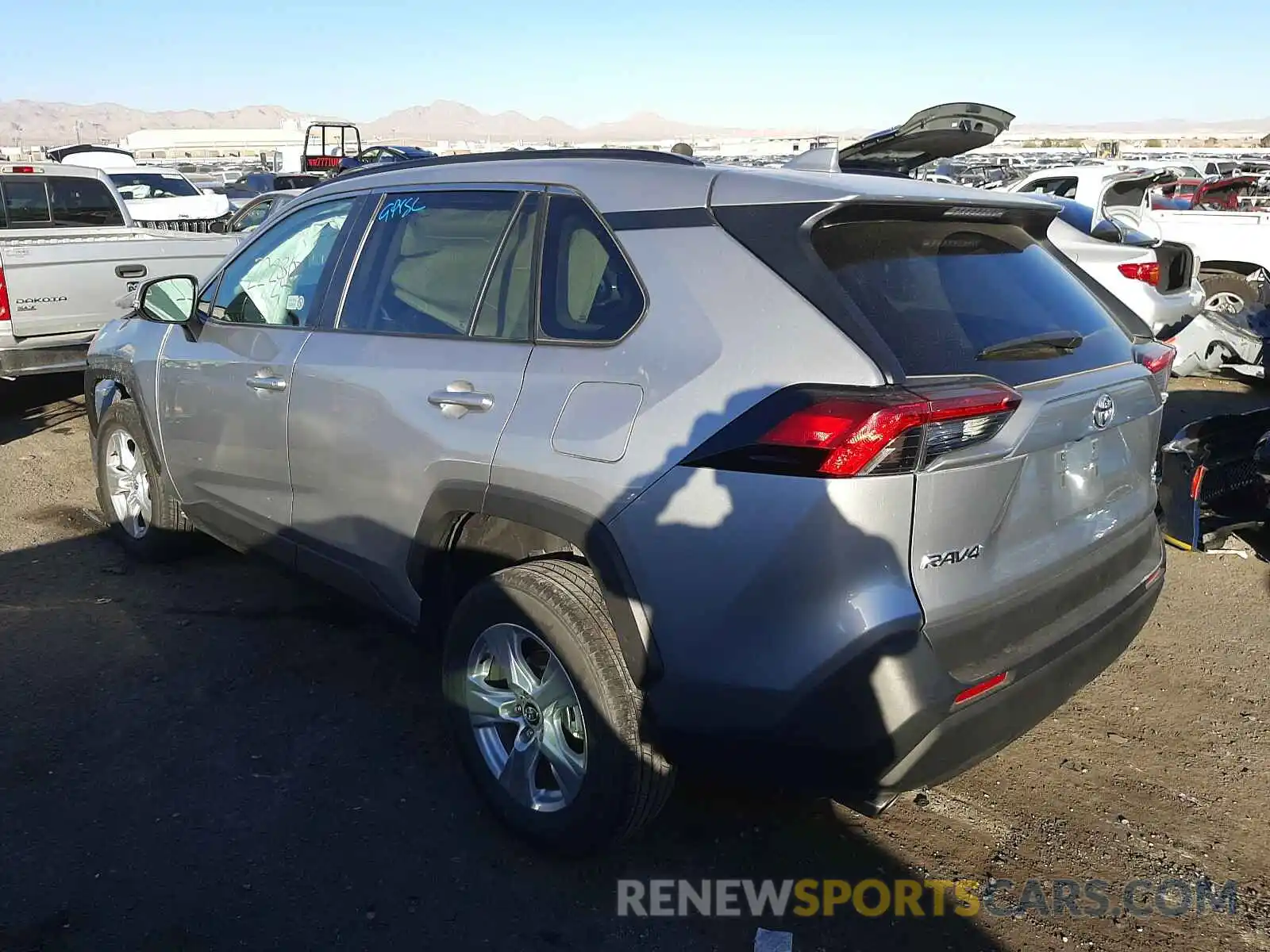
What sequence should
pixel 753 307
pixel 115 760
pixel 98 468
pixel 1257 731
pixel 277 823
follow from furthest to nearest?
pixel 98 468, pixel 1257 731, pixel 115 760, pixel 277 823, pixel 753 307

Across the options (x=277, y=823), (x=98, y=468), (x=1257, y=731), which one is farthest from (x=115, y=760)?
(x=1257, y=731)

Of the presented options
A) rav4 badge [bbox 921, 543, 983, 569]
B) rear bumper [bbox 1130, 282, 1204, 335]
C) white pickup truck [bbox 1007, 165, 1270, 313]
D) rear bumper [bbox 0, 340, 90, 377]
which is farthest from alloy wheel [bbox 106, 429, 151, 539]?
white pickup truck [bbox 1007, 165, 1270, 313]

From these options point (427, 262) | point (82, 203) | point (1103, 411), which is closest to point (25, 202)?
point (82, 203)

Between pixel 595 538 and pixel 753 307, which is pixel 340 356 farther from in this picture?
pixel 753 307

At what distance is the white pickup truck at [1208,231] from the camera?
9680 mm

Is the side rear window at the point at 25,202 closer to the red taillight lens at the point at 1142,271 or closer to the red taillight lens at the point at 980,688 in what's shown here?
the red taillight lens at the point at 1142,271

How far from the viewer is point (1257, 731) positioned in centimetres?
367

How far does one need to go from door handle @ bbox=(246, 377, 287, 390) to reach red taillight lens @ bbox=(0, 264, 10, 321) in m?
3.80

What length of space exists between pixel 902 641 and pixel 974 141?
227 centimetres

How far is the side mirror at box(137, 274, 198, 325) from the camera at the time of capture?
14.3ft

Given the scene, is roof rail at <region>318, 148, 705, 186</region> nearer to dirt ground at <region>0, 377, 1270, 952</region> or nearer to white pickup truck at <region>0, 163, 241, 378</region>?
dirt ground at <region>0, 377, 1270, 952</region>

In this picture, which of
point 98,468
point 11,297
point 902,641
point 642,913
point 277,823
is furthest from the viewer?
point 11,297

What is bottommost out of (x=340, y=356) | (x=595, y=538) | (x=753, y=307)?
(x=595, y=538)

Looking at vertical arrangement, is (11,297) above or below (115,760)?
above
